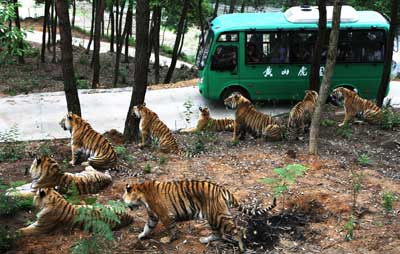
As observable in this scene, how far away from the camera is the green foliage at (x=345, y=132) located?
1223 cm

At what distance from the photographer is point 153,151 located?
1102cm

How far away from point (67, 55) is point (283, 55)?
23.8 feet

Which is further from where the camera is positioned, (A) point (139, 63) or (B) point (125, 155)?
(A) point (139, 63)

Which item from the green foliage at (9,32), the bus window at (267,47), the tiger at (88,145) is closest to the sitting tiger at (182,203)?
the green foliage at (9,32)

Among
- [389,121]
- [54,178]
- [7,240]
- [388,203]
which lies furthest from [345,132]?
[7,240]

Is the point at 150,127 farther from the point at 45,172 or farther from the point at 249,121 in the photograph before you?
the point at 45,172

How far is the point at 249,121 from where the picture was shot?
12.2 meters

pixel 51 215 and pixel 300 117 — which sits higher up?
pixel 300 117

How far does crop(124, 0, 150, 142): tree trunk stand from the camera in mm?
Answer: 10859

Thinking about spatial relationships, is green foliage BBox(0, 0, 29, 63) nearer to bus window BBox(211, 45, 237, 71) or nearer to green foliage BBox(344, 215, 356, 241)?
green foliage BBox(344, 215, 356, 241)

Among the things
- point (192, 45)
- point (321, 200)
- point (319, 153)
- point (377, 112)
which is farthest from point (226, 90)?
point (192, 45)

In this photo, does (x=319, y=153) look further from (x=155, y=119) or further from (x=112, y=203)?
(x=112, y=203)

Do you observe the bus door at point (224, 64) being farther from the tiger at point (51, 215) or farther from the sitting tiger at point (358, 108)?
the tiger at point (51, 215)

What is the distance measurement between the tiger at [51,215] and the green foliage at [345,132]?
6.99 meters
